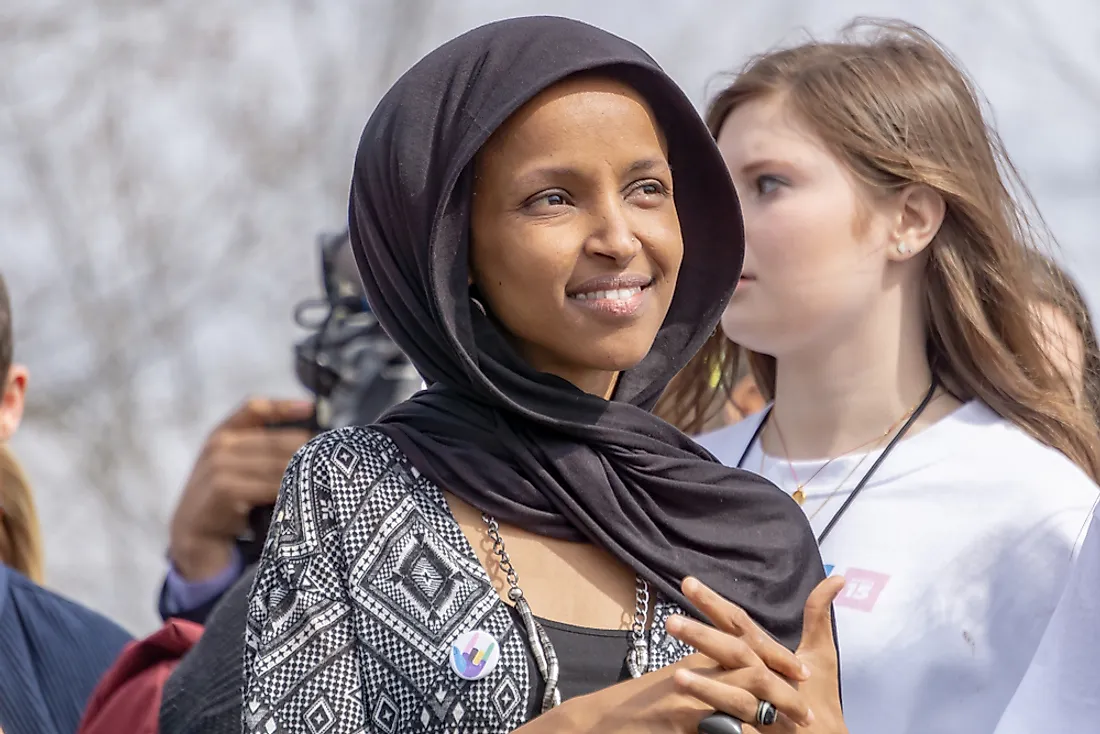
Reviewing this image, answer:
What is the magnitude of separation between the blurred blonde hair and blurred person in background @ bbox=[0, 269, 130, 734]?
0.87ft

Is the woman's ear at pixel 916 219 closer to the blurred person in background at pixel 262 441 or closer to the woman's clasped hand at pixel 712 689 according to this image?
the blurred person in background at pixel 262 441

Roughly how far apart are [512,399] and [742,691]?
442mm

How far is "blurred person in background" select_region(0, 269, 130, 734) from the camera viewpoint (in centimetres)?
296

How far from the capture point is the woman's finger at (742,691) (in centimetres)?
173

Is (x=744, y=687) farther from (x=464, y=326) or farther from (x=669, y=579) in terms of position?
(x=464, y=326)

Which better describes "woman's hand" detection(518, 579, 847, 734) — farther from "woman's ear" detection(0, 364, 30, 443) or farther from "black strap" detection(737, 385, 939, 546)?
"woman's ear" detection(0, 364, 30, 443)

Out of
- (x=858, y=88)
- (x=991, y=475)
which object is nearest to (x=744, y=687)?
(x=991, y=475)

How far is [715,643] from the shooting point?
1.75 meters

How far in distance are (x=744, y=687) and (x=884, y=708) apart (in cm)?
100

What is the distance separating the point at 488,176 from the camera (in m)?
1.99

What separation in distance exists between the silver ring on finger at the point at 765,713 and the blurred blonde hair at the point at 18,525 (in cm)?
220

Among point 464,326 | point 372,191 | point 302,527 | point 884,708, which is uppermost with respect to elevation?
point 372,191

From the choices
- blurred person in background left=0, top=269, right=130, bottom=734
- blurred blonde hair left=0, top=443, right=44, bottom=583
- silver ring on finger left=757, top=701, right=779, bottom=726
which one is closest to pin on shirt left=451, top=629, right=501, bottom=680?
silver ring on finger left=757, top=701, right=779, bottom=726

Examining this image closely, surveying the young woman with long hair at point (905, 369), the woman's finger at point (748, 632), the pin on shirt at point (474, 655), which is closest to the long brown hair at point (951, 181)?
the young woman with long hair at point (905, 369)
